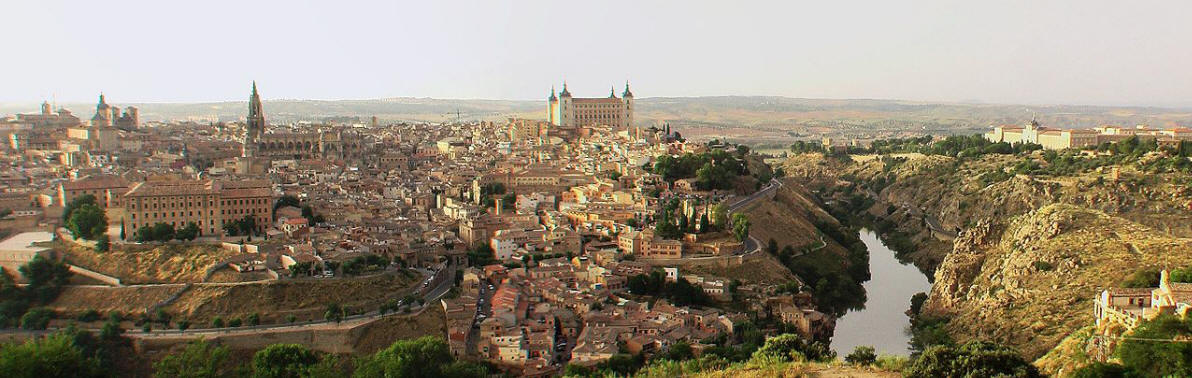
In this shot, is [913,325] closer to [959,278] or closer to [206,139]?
[959,278]

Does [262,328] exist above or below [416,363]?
below

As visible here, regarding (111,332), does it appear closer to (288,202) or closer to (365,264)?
(365,264)

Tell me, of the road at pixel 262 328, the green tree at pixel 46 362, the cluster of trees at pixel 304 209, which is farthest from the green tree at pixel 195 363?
the cluster of trees at pixel 304 209

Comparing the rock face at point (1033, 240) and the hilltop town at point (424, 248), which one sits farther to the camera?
the hilltop town at point (424, 248)

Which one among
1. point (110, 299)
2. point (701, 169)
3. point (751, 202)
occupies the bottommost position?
point (110, 299)

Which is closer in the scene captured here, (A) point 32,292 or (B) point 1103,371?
(B) point 1103,371

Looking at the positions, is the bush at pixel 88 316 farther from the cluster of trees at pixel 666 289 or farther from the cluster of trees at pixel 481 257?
the cluster of trees at pixel 666 289

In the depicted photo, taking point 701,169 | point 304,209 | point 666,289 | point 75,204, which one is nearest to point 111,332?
point 75,204
